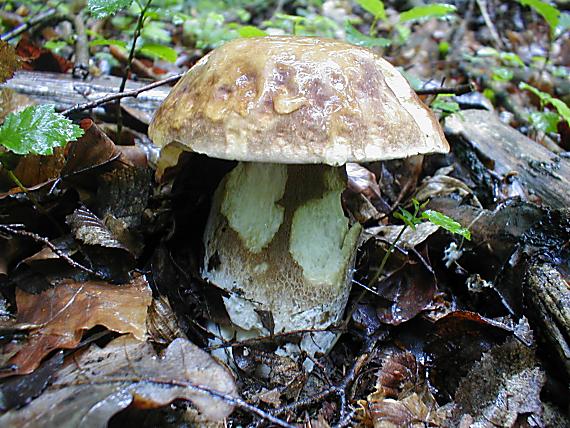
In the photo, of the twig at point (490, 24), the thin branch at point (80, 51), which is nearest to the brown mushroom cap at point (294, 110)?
the thin branch at point (80, 51)

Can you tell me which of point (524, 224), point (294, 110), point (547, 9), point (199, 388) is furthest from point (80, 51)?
point (547, 9)

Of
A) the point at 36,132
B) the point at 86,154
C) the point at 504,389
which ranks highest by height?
the point at 36,132

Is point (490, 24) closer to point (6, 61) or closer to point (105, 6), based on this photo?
point (105, 6)

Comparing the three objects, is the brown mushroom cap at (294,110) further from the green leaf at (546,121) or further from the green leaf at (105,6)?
the green leaf at (546,121)

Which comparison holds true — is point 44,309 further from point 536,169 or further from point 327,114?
point 536,169

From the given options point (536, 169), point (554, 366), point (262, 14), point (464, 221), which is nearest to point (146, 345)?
point (554, 366)

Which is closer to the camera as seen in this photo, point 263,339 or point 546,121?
point 263,339

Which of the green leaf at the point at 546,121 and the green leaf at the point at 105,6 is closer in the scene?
the green leaf at the point at 105,6
